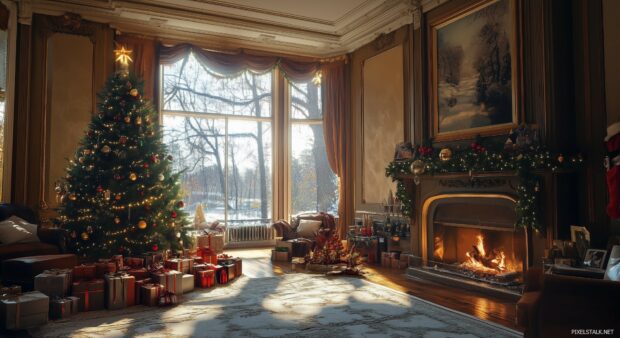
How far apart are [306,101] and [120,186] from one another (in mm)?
4742

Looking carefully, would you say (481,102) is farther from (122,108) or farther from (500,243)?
(122,108)

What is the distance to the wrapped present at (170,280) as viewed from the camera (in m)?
5.06

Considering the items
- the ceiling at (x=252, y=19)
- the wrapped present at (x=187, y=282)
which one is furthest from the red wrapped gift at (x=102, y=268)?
the ceiling at (x=252, y=19)

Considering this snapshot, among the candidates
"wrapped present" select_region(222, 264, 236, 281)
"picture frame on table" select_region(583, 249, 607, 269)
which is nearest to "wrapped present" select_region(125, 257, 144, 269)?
"wrapped present" select_region(222, 264, 236, 281)

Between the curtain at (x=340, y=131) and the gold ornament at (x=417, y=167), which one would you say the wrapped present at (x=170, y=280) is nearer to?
the gold ornament at (x=417, y=167)

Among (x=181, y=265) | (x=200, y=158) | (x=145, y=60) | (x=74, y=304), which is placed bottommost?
(x=74, y=304)

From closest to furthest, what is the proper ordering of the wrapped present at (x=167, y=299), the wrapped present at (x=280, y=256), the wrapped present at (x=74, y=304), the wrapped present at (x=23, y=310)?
the wrapped present at (x=23, y=310)
the wrapped present at (x=74, y=304)
the wrapped present at (x=167, y=299)
the wrapped present at (x=280, y=256)

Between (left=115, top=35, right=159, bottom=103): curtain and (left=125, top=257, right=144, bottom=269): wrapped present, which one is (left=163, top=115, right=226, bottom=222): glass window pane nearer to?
(left=115, top=35, right=159, bottom=103): curtain

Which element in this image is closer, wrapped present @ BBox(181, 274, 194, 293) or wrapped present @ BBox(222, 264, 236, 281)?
wrapped present @ BBox(181, 274, 194, 293)

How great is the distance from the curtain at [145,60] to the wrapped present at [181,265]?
12.4ft

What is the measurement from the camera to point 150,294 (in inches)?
190

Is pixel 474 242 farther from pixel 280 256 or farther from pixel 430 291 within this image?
pixel 280 256

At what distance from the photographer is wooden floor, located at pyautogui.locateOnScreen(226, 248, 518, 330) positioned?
4559 millimetres

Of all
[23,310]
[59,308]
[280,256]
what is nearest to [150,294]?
[59,308]
